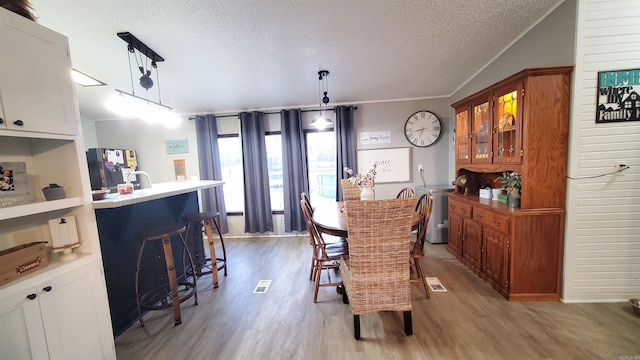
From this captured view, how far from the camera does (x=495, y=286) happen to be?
2248mm

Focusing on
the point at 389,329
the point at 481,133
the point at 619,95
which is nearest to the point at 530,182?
the point at 481,133

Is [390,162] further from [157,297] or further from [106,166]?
[106,166]

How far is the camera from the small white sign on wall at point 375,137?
4.05m

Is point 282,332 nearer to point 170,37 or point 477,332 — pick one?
point 477,332

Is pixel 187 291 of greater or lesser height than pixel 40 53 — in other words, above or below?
below

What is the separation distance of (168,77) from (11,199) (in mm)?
2010

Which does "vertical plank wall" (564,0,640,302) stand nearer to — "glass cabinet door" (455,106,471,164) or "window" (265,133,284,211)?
"glass cabinet door" (455,106,471,164)

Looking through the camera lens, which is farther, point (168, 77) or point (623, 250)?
point (168, 77)

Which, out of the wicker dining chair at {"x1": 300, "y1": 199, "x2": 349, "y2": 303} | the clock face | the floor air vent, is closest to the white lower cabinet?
the floor air vent

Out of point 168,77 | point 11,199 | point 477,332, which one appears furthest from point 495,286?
point 168,77

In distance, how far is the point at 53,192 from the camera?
4.38 ft

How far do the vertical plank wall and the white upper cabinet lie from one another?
3713mm

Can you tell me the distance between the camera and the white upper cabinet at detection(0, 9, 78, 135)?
1.10 metres

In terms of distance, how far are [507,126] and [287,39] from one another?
2.29 meters
